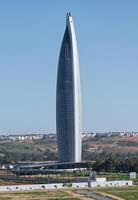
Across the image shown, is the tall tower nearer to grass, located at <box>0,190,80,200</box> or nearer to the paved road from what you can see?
the paved road

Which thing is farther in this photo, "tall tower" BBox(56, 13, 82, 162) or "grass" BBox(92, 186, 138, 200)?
"tall tower" BBox(56, 13, 82, 162)

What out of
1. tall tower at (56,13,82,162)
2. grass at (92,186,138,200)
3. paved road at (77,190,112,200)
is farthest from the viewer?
tall tower at (56,13,82,162)

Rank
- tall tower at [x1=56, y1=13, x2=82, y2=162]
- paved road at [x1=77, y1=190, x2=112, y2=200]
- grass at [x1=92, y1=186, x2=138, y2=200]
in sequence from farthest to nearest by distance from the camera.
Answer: tall tower at [x1=56, y1=13, x2=82, y2=162] → grass at [x1=92, y1=186, x2=138, y2=200] → paved road at [x1=77, y1=190, x2=112, y2=200]

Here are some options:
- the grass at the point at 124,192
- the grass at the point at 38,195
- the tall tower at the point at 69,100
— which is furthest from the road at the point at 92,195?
the tall tower at the point at 69,100

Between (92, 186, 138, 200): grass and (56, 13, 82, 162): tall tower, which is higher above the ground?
(56, 13, 82, 162): tall tower

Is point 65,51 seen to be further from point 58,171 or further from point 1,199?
point 1,199

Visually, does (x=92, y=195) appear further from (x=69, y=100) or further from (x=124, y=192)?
(x=69, y=100)

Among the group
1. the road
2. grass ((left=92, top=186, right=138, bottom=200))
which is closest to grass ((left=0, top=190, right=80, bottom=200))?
the road

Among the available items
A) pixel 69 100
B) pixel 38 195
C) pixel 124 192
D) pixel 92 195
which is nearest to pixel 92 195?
pixel 92 195
